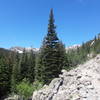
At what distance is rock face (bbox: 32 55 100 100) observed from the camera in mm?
18181

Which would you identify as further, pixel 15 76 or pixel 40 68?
pixel 15 76

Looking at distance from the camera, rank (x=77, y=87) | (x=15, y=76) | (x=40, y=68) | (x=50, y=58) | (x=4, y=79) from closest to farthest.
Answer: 1. (x=77, y=87)
2. (x=50, y=58)
3. (x=40, y=68)
4. (x=4, y=79)
5. (x=15, y=76)

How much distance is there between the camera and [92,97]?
1734 cm

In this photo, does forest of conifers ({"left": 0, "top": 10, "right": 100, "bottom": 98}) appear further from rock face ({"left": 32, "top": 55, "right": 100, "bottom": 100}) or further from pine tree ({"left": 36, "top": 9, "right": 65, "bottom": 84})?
rock face ({"left": 32, "top": 55, "right": 100, "bottom": 100})

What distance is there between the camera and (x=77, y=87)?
20.0 meters

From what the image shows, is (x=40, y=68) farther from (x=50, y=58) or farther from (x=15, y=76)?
(x=15, y=76)

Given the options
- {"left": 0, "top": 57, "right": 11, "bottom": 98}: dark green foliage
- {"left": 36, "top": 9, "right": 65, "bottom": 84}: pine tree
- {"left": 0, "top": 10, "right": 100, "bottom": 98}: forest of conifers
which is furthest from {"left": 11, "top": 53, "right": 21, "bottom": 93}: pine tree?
{"left": 36, "top": 9, "right": 65, "bottom": 84}: pine tree

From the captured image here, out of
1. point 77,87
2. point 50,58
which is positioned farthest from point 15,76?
point 77,87

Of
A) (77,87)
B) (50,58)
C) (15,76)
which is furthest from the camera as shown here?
(15,76)

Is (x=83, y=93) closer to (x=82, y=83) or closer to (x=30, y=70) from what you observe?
(x=82, y=83)

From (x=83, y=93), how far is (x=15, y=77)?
117 feet

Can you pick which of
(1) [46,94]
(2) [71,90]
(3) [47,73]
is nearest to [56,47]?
(3) [47,73]

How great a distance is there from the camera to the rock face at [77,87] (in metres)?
18.2

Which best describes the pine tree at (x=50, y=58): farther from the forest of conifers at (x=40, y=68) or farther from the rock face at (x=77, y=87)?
the rock face at (x=77, y=87)
